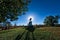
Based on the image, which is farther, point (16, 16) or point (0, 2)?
point (16, 16)

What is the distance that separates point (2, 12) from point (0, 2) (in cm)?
143

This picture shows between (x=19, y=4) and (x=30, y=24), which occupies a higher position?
(x=19, y=4)

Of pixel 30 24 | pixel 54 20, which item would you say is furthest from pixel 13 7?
pixel 54 20

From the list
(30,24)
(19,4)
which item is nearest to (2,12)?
(19,4)

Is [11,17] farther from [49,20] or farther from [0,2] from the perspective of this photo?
[49,20]

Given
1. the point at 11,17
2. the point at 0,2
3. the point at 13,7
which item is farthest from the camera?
the point at 11,17

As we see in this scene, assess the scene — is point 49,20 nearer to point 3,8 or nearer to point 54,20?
point 54,20

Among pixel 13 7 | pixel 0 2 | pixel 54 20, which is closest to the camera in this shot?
pixel 0 2

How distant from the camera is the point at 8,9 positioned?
15.2 meters

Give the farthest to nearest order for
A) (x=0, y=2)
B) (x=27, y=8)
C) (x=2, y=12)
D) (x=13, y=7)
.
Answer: (x=27, y=8) < (x=13, y=7) < (x=2, y=12) < (x=0, y=2)

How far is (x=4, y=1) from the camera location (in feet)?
46.0

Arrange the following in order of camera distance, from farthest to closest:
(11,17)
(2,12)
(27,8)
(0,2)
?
1. (27,8)
2. (11,17)
3. (2,12)
4. (0,2)

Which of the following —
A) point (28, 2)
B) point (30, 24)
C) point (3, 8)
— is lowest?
point (30, 24)

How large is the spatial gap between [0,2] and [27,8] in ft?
21.4
